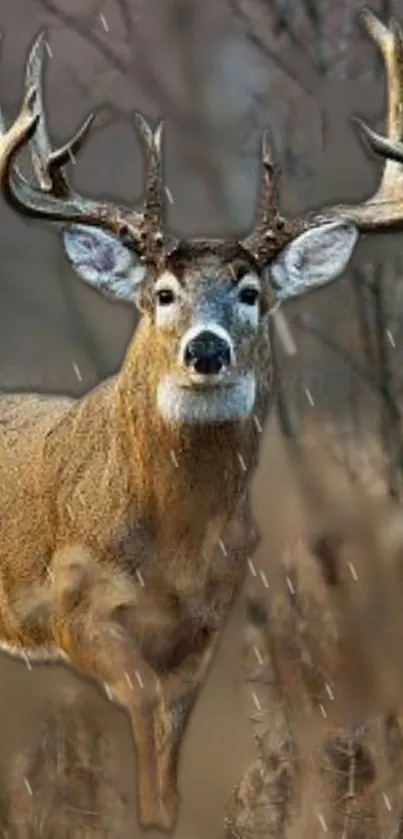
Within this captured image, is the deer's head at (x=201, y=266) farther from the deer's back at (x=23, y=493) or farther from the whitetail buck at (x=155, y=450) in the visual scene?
the deer's back at (x=23, y=493)

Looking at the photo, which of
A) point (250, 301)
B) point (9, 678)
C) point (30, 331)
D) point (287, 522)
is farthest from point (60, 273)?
point (250, 301)

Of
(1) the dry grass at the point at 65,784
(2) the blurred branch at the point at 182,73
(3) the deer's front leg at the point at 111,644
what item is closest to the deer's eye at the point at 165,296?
(3) the deer's front leg at the point at 111,644

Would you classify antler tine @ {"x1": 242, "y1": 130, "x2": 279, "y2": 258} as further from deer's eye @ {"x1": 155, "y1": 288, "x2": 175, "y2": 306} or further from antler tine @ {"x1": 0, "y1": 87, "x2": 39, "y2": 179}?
antler tine @ {"x1": 0, "y1": 87, "x2": 39, "y2": 179}

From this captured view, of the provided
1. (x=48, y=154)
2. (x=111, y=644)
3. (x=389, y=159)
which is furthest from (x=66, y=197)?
(x=111, y=644)

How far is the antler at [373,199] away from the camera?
245 centimetres

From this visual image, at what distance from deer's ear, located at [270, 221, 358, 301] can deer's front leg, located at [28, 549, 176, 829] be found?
42 cm

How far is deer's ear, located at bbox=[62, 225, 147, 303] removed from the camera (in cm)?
246

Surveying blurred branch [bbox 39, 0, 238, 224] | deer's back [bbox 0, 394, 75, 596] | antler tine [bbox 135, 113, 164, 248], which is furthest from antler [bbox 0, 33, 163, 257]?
blurred branch [bbox 39, 0, 238, 224]

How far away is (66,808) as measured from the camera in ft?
9.88

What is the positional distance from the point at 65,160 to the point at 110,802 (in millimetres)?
939

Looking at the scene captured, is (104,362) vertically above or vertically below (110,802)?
above

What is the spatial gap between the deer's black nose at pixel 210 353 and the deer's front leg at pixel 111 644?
14.8 inches

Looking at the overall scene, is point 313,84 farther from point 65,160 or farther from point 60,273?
point 65,160

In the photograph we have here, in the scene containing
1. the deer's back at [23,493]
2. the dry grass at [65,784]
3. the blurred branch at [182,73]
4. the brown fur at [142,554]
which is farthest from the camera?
the blurred branch at [182,73]
